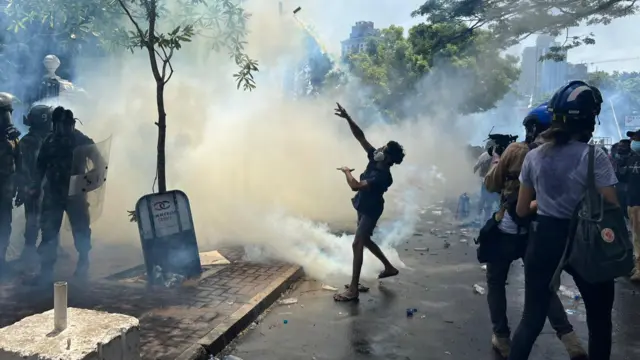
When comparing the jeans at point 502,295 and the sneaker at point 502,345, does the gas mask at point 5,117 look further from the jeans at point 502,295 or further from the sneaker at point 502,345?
the sneaker at point 502,345

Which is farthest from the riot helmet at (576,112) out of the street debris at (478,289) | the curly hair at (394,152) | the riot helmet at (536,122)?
the street debris at (478,289)

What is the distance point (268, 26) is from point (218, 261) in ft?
20.9

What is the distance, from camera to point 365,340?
4.32m

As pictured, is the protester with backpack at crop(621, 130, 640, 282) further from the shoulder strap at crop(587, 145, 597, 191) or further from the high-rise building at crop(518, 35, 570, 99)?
the high-rise building at crop(518, 35, 570, 99)

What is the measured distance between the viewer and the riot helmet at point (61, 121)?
18.4 ft

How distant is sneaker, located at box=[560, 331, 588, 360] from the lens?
3.41 metres

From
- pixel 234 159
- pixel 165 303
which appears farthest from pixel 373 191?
pixel 234 159

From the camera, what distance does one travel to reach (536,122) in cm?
373

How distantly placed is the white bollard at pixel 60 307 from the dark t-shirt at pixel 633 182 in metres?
6.68

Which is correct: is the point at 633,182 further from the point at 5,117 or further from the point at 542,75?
the point at 542,75

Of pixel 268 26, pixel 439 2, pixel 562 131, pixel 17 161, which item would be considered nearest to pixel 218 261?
pixel 17 161

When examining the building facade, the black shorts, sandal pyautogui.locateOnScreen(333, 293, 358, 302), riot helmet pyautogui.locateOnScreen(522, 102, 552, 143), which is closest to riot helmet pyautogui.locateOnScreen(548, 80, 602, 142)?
riot helmet pyautogui.locateOnScreen(522, 102, 552, 143)

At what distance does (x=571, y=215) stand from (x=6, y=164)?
5.64 meters

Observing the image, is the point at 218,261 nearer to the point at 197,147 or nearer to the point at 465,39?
the point at 197,147
